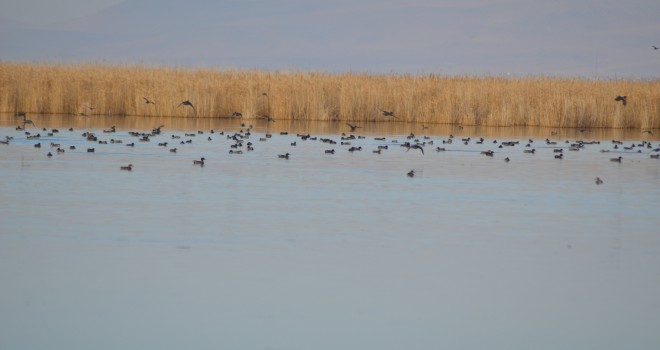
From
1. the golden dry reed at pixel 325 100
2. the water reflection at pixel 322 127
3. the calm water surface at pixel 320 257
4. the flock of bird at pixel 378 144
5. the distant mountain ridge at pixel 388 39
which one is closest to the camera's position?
the calm water surface at pixel 320 257

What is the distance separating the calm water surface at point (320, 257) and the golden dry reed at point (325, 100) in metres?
14.4

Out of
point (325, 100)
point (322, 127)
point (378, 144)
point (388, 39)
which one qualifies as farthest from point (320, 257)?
point (388, 39)

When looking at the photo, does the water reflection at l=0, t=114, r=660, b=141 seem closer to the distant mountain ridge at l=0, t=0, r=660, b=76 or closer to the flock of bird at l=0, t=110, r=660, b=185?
the flock of bird at l=0, t=110, r=660, b=185

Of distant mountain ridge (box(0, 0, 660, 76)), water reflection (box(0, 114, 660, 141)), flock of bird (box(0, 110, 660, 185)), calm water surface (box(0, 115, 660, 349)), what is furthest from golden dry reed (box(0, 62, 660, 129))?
distant mountain ridge (box(0, 0, 660, 76))

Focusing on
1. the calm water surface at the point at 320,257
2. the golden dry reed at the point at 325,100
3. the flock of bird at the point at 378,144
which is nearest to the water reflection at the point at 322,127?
the golden dry reed at the point at 325,100

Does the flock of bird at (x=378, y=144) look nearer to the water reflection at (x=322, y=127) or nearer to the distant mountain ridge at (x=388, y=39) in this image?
the water reflection at (x=322, y=127)

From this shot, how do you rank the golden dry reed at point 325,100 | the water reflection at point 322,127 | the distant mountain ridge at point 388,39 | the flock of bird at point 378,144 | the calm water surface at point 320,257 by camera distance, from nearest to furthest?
1. the calm water surface at point 320,257
2. the flock of bird at point 378,144
3. the water reflection at point 322,127
4. the golden dry reed at point 325,100
5. the distant mountain ridge at point 388,39

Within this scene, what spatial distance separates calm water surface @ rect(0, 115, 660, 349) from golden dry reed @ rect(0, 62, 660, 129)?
14.4 metres

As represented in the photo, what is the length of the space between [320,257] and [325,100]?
2285 cm

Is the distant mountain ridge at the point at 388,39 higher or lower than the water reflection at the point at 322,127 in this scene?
higher

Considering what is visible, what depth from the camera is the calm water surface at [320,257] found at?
687 cm

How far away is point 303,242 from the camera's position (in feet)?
31.7

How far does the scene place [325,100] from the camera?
1247 inches

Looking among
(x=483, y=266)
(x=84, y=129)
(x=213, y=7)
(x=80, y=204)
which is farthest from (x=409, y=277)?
(x=213, y=7)
